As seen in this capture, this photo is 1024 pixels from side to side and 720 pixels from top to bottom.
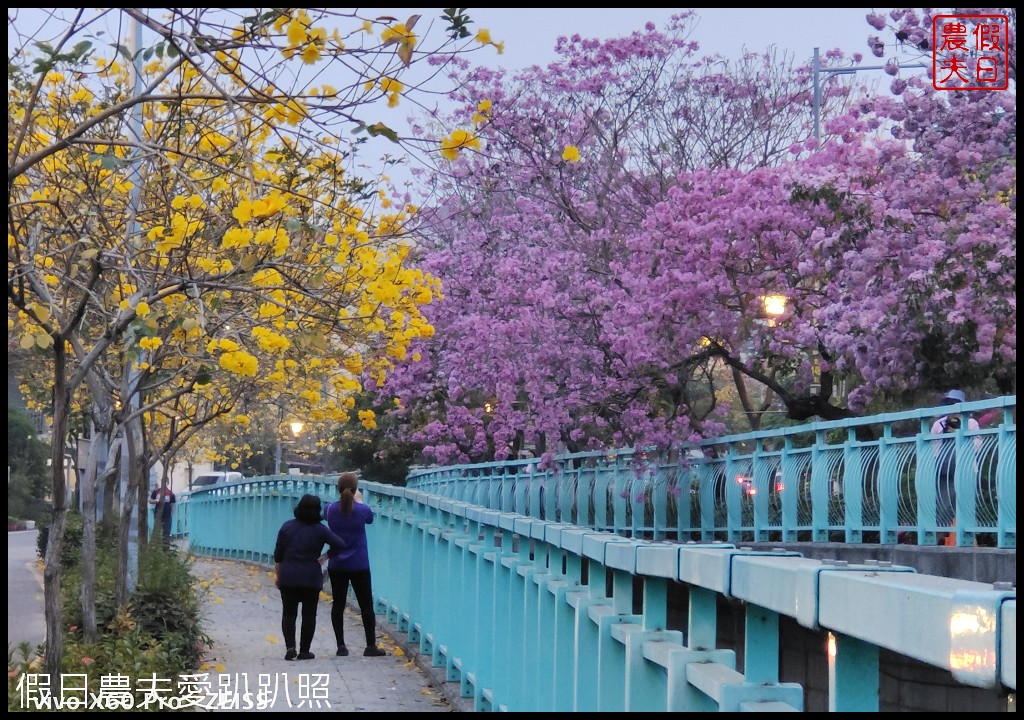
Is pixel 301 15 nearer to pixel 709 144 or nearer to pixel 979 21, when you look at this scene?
pixel 979 21

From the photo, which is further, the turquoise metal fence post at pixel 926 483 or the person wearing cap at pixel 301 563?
→ the turquoise metal fence post at pixel 926 483

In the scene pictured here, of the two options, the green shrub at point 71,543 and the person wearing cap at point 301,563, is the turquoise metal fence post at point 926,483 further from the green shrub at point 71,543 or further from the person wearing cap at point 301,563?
the green shrub at point 71,543

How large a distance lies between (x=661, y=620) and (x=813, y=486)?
35.4 feet

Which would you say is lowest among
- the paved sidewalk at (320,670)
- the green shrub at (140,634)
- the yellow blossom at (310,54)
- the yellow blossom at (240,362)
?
the paved sidewalk at (320,670)

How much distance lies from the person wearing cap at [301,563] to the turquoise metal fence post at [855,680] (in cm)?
943

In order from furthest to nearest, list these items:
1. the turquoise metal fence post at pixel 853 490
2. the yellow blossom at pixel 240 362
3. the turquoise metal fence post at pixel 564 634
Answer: the turquoise metal fence post at pixel 853 490 < the yellow blossom at pixel 240 362 < the turquoise metal fence post at pixel 564 634

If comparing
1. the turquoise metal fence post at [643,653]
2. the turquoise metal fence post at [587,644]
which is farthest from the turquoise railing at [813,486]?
the turquoise metal fence post at [643,653]

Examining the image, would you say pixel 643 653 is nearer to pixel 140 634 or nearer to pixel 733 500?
pixel 140 634

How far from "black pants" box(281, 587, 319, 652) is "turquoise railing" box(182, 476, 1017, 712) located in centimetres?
137

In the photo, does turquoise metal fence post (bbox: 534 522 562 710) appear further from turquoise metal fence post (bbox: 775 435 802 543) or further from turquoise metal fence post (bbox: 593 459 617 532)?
turquoise metal fence post (bbox: 593 459 617 532)

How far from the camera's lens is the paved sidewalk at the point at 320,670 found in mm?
A: 9133

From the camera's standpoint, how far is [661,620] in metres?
3.58

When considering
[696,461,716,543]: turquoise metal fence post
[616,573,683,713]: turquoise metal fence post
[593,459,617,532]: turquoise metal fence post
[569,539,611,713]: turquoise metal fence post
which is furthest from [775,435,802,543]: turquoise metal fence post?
[616,573,683,713]: turquoise metal fence post

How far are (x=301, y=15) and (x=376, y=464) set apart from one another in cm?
3084
